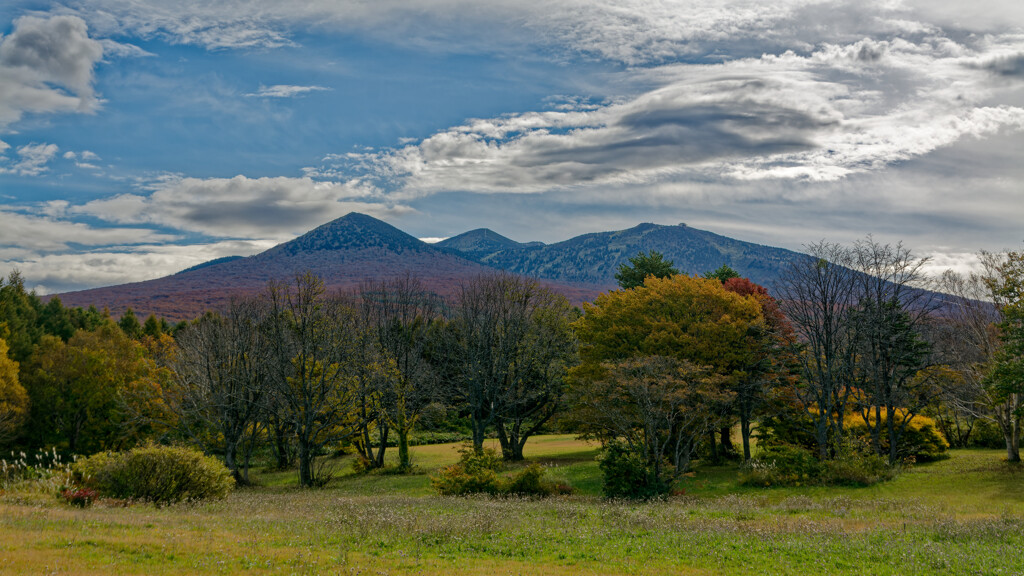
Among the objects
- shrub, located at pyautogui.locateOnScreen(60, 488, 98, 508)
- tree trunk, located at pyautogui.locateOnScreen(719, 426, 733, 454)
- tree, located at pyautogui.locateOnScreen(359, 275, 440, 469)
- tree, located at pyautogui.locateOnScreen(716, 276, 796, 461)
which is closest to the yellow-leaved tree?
tree, located at pyautogui.locateOnScreen(716, 276, 796, 461)

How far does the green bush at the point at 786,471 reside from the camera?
32.9 m

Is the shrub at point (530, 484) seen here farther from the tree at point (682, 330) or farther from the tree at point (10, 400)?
the tree at point (10, 400)

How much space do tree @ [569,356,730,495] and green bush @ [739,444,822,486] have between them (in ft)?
11.6

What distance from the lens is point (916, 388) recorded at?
4044cm

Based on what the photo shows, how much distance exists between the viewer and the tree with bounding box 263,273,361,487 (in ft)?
126

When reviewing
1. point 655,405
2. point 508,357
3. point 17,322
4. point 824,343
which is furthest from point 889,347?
point 17,322

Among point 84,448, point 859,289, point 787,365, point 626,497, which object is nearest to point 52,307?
point 84,448

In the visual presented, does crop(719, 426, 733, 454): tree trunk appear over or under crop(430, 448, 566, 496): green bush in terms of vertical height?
under

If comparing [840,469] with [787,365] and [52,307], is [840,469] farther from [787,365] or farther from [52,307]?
[52,307]

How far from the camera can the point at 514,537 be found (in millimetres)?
17484

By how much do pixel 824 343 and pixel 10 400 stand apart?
59.4 m

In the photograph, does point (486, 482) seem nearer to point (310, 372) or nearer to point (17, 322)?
point (310, 372)

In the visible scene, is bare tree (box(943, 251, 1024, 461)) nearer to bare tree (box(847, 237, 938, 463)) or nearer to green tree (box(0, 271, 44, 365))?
bare tree (box(847, 237, 938, 463))

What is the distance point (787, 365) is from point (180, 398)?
1752 inches
